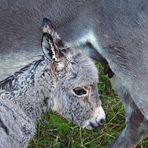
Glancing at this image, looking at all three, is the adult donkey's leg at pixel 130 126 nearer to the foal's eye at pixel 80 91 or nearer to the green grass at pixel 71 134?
the green grass at pixel 71 134

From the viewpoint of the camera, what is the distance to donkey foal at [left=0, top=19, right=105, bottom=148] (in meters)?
5.27

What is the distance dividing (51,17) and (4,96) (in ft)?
2.90

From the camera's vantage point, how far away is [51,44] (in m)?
5.20

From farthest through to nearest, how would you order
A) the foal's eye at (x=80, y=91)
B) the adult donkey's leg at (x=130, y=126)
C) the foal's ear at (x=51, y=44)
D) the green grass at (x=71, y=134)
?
the green grass at (x=71, y=134) → the adult donkey's leg at (x=130, y=126) → the foal's eye at (x=80, y=91) → the foal's ear at (x=51, y=44)

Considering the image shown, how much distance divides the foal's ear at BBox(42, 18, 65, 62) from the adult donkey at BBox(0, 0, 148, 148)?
22.5 inches

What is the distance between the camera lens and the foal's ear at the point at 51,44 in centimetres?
520

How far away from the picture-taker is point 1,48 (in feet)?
19.8

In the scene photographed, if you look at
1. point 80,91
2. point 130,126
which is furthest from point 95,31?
point 130,126

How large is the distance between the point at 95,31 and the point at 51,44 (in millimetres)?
741

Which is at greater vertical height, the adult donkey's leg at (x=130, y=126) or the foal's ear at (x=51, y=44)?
the foal's ear at (x=51, y=44)

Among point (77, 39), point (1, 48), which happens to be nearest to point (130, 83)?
point (77, 39)

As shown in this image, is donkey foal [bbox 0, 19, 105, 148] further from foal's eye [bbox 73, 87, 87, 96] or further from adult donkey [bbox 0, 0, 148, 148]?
adult donkey [bbox 0, 0, 148, 148]

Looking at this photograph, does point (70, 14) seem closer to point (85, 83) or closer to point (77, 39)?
point (77, 39)

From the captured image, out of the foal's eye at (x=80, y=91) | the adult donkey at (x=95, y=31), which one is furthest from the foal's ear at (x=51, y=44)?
the adult donkey at (x=95, y=31)
